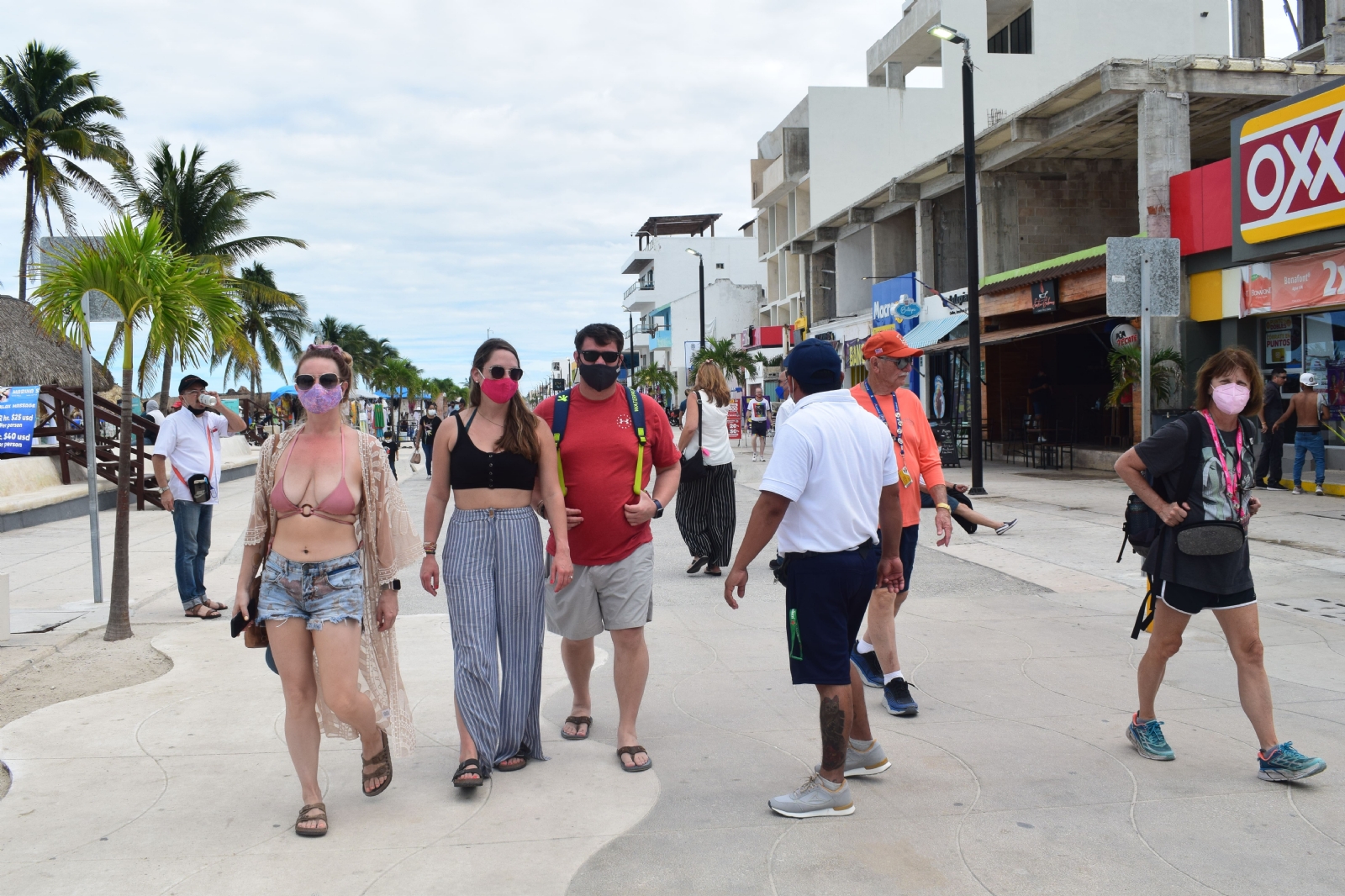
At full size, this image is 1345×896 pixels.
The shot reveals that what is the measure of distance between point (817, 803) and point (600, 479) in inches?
60.4

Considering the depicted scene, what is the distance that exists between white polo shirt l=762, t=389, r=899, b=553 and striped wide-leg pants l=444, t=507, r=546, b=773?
1108 mm

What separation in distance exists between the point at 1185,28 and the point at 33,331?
36.4 meters

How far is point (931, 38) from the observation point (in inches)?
1474

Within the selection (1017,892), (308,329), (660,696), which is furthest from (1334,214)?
(308,329)

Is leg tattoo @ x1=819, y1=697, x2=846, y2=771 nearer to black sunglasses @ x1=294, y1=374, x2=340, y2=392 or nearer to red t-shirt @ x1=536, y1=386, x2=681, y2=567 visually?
red t-shirt @ x1=536, y1=386, x2=681, y2=567

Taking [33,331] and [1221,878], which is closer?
[1221,878]

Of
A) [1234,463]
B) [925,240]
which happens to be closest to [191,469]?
[1234,463]

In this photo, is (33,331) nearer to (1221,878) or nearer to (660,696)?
(660,696)

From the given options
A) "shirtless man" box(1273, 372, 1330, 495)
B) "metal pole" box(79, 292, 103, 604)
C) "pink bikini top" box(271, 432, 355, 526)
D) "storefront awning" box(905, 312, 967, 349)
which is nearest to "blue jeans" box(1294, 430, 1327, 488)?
"shirtless man" box(1273, 372, 1330, 495)

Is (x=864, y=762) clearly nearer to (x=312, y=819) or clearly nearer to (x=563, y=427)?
(x=563, y=427)

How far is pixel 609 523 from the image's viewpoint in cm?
449

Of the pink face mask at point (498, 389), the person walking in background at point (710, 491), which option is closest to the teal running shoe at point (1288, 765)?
the pink face mask at point (498, 389)

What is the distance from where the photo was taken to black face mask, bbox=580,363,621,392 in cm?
452

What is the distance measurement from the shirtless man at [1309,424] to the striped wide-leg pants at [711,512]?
915cm
